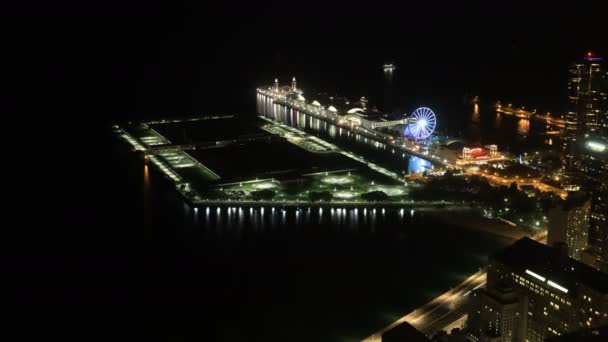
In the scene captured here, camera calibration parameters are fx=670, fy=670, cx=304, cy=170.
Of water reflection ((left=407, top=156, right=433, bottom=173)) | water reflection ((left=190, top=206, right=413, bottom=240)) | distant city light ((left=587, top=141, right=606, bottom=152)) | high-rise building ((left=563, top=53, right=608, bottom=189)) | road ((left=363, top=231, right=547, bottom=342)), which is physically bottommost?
road ((left=363, top=231, right=547, bottom=342))

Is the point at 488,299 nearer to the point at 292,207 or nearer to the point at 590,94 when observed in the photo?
the point at 292,207

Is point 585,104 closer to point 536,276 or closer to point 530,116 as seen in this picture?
point 536,276

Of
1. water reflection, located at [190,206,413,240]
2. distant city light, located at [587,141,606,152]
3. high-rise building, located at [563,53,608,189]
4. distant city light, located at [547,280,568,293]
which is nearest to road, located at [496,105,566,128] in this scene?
high-rise building, located at [563,53,608,189]

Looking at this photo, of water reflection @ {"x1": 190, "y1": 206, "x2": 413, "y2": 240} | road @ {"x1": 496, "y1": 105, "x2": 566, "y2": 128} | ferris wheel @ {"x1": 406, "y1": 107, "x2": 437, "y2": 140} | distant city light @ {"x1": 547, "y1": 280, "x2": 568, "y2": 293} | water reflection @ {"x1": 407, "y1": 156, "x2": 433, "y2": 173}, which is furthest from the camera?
road @ {"x1": 496, "y1": 105, "x2": 566, "y2": 128}

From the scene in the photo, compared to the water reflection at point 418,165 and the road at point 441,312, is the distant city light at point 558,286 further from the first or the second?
the water reflection at point 418,165

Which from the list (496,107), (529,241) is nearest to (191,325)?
(529,241)

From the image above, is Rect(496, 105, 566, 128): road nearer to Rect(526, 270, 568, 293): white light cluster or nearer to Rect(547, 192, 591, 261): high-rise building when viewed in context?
Rect(547, 192, 591, 261): high-rise building
